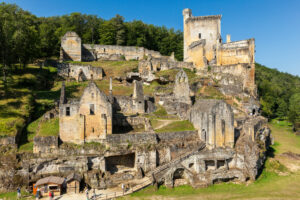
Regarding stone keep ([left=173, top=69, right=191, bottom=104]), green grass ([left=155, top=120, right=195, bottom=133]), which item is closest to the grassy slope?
green grass ([left=155, top=120, right=195, bottom=133])

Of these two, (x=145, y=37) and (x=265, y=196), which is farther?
(x=145, y=37)

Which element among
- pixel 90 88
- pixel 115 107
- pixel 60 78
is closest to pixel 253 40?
pixel 115 107

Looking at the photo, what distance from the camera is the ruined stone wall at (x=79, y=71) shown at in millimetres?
42375

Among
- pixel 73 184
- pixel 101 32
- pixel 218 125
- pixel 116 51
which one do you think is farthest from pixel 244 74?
pixel 101 32

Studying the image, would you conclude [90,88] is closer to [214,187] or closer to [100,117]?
[100,117]

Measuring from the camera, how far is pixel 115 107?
32.1 metres

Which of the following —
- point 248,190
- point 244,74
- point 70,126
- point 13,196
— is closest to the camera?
point 13,196

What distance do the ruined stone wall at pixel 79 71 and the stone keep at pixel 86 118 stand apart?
64.8 ft

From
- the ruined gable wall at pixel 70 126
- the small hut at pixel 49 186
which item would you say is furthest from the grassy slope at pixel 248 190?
the ruined gable wall at pixel 70 126

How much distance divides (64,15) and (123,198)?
60389 mm

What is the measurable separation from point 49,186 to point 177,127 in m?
14.9

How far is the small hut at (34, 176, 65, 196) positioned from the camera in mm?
18844

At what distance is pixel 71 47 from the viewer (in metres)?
50.1

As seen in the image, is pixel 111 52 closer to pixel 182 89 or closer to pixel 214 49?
pixel 214 49
